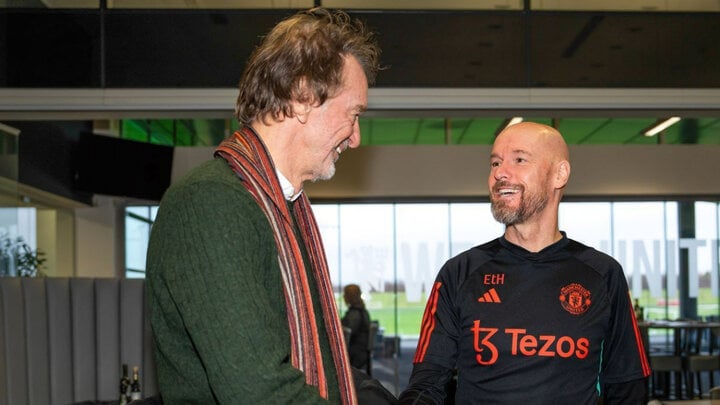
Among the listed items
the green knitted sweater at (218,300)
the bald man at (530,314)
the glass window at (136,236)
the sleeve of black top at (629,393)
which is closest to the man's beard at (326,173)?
the green knitted sweater at (218,300)

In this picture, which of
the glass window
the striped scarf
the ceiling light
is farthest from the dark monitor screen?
the striped scarf

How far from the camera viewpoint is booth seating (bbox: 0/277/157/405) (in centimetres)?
475

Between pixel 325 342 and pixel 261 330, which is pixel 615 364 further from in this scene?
pixel 261 330

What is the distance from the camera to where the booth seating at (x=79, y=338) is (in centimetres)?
475

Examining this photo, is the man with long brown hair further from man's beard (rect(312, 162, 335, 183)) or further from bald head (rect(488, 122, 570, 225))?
bald head (rect(488, 122, 570, 225))

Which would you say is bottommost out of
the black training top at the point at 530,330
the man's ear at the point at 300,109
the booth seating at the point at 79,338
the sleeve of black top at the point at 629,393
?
the booth seating at the point at 79,338

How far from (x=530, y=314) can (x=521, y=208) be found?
270 mm

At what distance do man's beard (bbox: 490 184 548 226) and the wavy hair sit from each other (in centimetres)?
89

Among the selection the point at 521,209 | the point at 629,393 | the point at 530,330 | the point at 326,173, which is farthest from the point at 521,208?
the point at 326,173

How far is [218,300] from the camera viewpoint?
1094 mm

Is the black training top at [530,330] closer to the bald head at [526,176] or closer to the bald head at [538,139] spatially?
the bald head at [526,176]

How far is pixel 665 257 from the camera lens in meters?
11.8

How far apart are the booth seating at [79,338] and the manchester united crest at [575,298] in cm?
332

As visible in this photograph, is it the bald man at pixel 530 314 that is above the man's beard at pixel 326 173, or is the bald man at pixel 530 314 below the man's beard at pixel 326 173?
below
